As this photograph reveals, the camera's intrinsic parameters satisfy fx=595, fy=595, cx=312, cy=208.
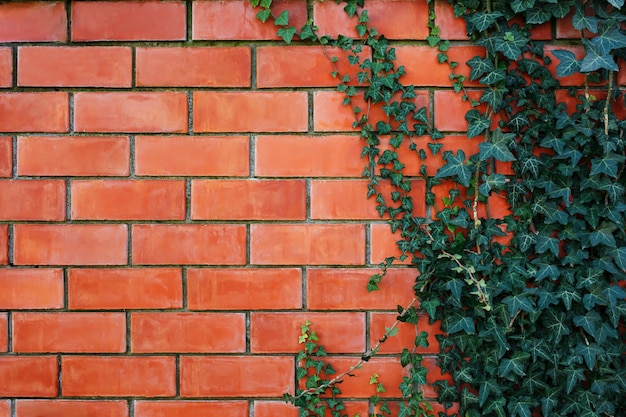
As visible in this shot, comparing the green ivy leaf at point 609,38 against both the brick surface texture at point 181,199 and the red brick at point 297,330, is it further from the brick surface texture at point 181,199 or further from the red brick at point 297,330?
the red brick at point 297,330

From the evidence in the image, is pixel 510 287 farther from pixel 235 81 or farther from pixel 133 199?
pixel 133 199

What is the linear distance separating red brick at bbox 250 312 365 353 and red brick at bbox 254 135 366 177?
35 centimetres

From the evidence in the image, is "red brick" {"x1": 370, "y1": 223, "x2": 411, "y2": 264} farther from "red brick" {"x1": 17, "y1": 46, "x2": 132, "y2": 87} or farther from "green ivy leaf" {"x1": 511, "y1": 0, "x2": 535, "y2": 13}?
"red brick" {"x1": 17, "y1": 46, "x2": 132, "y2": 87}

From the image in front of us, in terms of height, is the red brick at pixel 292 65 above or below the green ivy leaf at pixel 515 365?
above

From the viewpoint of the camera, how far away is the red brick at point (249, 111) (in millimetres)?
Result: 1478

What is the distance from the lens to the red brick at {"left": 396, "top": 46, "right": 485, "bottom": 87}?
1479 millimetres

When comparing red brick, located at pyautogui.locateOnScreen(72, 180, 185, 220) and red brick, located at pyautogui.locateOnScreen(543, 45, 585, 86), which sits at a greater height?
red brick, located at pyautogui.locateOnScreen(543, 45, 585, 86)

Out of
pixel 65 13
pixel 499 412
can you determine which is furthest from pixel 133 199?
pixel 499 412

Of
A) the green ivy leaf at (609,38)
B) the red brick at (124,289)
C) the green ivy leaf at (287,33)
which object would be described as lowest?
the red brick at (124,289)

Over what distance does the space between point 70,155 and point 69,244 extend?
221 millimetres

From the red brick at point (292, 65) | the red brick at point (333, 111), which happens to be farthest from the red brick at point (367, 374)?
the red brick at point (292, 65)

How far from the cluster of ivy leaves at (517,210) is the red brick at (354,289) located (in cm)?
4

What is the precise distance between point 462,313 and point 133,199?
0.86 m

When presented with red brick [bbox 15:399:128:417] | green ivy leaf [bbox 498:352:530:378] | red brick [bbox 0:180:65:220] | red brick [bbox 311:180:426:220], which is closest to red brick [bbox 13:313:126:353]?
red brick [bbox 15:399:128:417]
